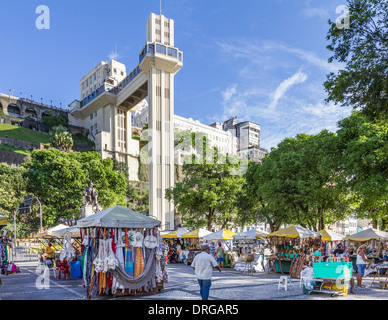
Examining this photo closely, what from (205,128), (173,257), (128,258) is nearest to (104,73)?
(205,128)

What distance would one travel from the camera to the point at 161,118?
64.6 metres

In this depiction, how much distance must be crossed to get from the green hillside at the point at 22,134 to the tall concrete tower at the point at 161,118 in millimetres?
30796

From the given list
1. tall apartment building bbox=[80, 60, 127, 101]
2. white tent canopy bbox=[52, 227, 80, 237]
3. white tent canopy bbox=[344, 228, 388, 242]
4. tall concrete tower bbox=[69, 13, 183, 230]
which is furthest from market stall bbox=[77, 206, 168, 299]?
tall apartment building bbox=[80, 60, 127, 101]

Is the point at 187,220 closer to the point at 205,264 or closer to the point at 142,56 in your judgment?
the point at 205,264

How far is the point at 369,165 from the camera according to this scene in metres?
18.3

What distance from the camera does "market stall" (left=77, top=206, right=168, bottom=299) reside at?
10.6 meters

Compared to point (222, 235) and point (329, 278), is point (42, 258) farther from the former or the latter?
point (329, 278)

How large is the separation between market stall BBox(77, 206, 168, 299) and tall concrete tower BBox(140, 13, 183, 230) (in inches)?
1882

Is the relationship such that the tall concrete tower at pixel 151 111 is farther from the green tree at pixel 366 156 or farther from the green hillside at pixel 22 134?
the green tree at pixel 366 156

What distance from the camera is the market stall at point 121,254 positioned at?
10.6 metres

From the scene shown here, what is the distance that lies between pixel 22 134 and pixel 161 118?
1428 inches

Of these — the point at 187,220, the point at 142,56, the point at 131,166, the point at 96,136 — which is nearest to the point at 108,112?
the point at 96,136

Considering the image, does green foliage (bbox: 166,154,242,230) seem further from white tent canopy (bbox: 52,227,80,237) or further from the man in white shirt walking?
the man in white shirt walking
